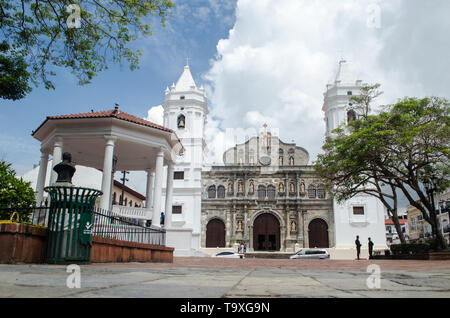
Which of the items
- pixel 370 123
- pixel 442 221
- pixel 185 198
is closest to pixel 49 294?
pixel 370 123

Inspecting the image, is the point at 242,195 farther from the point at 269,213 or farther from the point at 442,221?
the point at 442,221

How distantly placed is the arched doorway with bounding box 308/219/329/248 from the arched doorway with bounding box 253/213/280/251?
3.34 meters

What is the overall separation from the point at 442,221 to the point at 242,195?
3208 centimetres

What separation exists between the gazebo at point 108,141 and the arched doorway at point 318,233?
23.3 meters

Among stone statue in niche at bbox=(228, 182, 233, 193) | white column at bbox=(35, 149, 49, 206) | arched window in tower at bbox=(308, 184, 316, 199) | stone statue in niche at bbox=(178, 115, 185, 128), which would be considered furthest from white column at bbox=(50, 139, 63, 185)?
arched window in tower at bbox=(308, 184, 316, 199)

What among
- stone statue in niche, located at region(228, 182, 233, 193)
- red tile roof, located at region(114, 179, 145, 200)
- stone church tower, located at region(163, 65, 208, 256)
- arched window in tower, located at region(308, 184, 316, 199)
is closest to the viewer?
red tile roof, located at region(114, 179, 145, 200)

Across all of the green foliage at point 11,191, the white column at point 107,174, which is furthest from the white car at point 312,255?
the green foliage at point 11,191

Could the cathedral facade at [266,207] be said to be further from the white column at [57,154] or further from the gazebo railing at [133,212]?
the white column at [57,154]

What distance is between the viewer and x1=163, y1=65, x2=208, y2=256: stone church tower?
35250 millimetres

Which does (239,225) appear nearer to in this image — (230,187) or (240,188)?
(240,188)

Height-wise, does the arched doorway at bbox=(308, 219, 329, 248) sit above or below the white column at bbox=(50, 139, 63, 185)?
below

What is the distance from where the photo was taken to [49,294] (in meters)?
1.99

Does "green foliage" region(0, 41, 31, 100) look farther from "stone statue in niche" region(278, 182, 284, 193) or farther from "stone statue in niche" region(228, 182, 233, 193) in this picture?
"stone statue in niche" region(278, 182, 284, 193)

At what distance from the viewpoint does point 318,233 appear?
36.0 m
